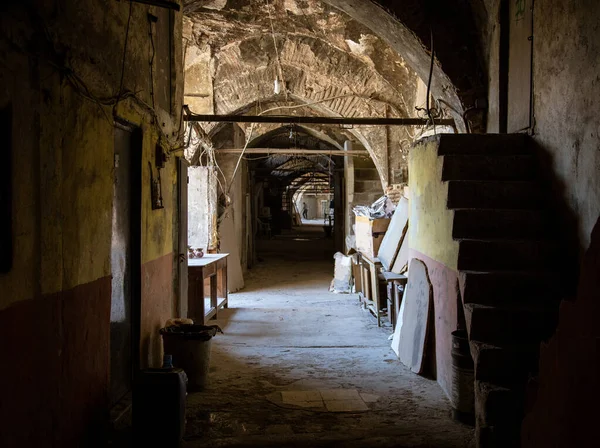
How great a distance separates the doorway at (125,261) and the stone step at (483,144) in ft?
8.89

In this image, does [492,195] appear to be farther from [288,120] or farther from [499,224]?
[288,120]

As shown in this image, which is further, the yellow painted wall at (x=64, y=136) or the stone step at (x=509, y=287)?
the stone step at (x=509, y=287)

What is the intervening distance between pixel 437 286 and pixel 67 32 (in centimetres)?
357

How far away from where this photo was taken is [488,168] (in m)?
4.63

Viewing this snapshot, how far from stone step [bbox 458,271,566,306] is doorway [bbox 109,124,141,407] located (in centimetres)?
261

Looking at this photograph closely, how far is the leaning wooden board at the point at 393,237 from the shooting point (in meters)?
7.76

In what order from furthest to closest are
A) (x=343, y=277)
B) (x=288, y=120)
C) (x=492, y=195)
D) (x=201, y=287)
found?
(x=343, y=277)
(x=201, y=287)
(x=288, y=120)
(x=492, y=195)

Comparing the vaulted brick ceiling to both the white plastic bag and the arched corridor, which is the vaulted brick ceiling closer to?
the arched corridor

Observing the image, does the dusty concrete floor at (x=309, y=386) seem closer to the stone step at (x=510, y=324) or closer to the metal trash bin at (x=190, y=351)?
the metal trash bin at (x=190, y=351)

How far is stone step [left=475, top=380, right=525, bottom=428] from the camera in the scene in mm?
3184

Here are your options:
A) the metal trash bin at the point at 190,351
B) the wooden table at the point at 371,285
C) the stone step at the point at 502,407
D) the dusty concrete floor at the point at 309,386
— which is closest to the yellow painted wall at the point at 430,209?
the stone step at the point at 502,407

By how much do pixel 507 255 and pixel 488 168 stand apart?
956mm

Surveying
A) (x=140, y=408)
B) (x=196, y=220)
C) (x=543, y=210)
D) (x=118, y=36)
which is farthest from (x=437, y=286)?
(x=196, y=220)

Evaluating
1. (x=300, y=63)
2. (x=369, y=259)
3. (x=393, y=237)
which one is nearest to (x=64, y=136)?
(x=393, y=237)
